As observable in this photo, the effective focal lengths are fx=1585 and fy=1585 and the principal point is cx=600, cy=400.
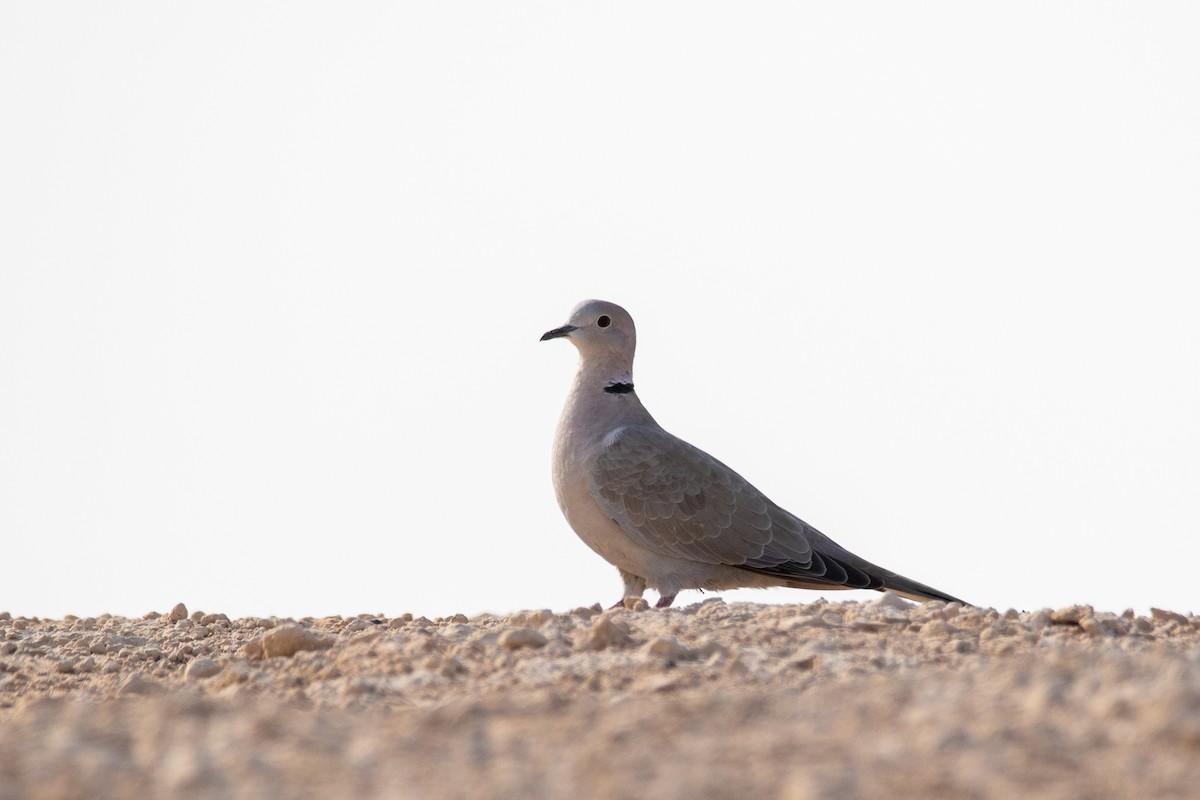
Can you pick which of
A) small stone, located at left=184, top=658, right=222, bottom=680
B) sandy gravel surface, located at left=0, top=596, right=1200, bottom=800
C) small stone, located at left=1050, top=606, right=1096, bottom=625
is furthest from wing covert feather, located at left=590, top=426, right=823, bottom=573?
small stone, located at left=184, top=658, right=222, bottom=680

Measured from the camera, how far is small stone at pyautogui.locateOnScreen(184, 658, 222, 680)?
6.52m

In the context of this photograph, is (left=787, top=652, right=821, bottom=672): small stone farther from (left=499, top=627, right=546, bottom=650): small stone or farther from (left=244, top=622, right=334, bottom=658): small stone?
(left=244, top=622, right=334, bottom=658): small stone

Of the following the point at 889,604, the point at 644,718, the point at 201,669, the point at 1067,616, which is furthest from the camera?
the point at 889,604

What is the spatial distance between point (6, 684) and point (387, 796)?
163 inches

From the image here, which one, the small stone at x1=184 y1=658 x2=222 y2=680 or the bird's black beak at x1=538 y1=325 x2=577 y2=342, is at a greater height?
the bird's black beak at x1=538 y1=325 x2=577 y2=342

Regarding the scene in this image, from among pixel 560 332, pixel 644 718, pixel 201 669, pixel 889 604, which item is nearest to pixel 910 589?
pixel 889 604

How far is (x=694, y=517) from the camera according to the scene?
367 inches

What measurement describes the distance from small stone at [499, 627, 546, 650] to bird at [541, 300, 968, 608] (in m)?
3.29

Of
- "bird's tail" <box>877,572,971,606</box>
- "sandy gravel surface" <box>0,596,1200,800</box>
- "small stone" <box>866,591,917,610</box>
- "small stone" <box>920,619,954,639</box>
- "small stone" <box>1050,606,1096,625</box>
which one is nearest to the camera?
"sandy gravel surface" <box>0,596,1200,800</box>

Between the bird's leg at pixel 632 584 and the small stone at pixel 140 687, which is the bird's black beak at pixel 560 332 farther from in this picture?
the small stone at pixel 140 687

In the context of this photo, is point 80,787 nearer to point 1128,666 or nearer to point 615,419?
point 1128,666

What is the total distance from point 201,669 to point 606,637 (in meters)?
1.81

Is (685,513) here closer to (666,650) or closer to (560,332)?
(560,332)

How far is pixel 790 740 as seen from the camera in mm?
3844
